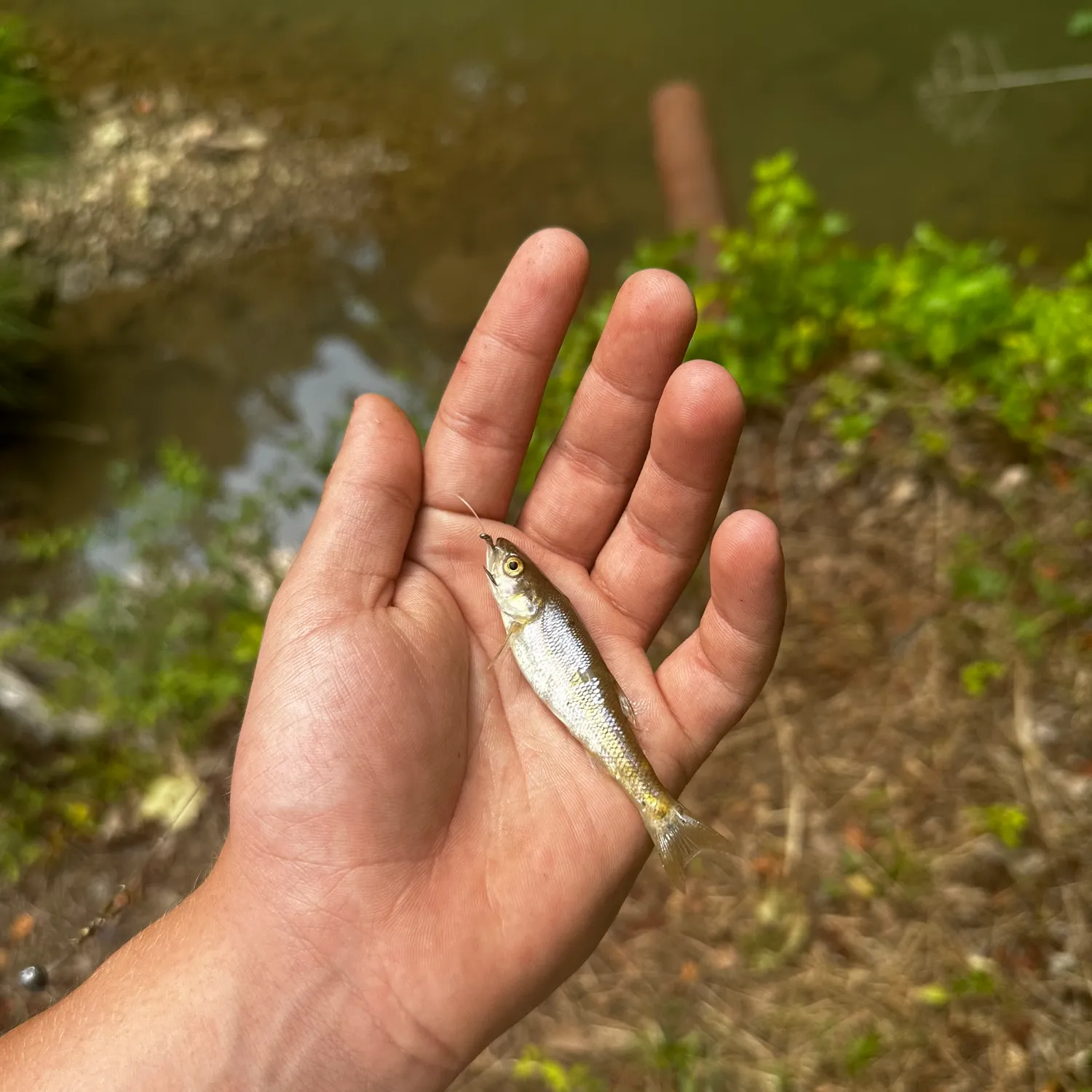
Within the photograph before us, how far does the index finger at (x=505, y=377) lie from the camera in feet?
9.36

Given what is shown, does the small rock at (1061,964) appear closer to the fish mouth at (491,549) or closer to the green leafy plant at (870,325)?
the green leafy plant at (870,325)

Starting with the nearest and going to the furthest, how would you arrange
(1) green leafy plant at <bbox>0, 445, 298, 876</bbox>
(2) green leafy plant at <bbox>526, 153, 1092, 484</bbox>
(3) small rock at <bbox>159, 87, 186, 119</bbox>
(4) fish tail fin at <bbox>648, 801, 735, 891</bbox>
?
(4) fish tail fin at <bbox>648, 801, 735, 891</bbox>, (2) green leafy plant at <bbox>526, 153, 1092, 484</bbox>, (1) green leafy plant at <bbox>0, 445, 298, 876</bbox>, (3) small rock at <bbox>159, 87, 186, 119</bbox>

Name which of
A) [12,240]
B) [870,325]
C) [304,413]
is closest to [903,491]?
[870,325]

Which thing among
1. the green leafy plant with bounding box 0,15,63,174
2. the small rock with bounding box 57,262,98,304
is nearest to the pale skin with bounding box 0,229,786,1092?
the small rock with bounding box 57,262,98,304

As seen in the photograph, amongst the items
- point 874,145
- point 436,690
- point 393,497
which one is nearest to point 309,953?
point 436,690

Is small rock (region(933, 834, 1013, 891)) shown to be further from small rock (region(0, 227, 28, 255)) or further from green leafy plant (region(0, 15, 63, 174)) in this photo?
green leafy plant (region(0, 15, 63, 174))

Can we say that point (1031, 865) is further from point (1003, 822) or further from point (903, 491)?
point (903, 491)

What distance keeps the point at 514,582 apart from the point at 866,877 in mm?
2159

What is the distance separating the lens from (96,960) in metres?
3.90

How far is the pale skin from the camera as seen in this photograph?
7.43 ft

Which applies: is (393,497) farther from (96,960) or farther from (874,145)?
(874,145)

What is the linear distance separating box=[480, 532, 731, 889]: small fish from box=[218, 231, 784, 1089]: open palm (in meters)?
0.12

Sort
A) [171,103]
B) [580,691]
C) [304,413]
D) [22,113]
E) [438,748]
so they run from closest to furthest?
[438,748]
[580,691]
[304,413]
[22,113]
[171,103]

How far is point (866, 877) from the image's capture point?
3.43 meters
